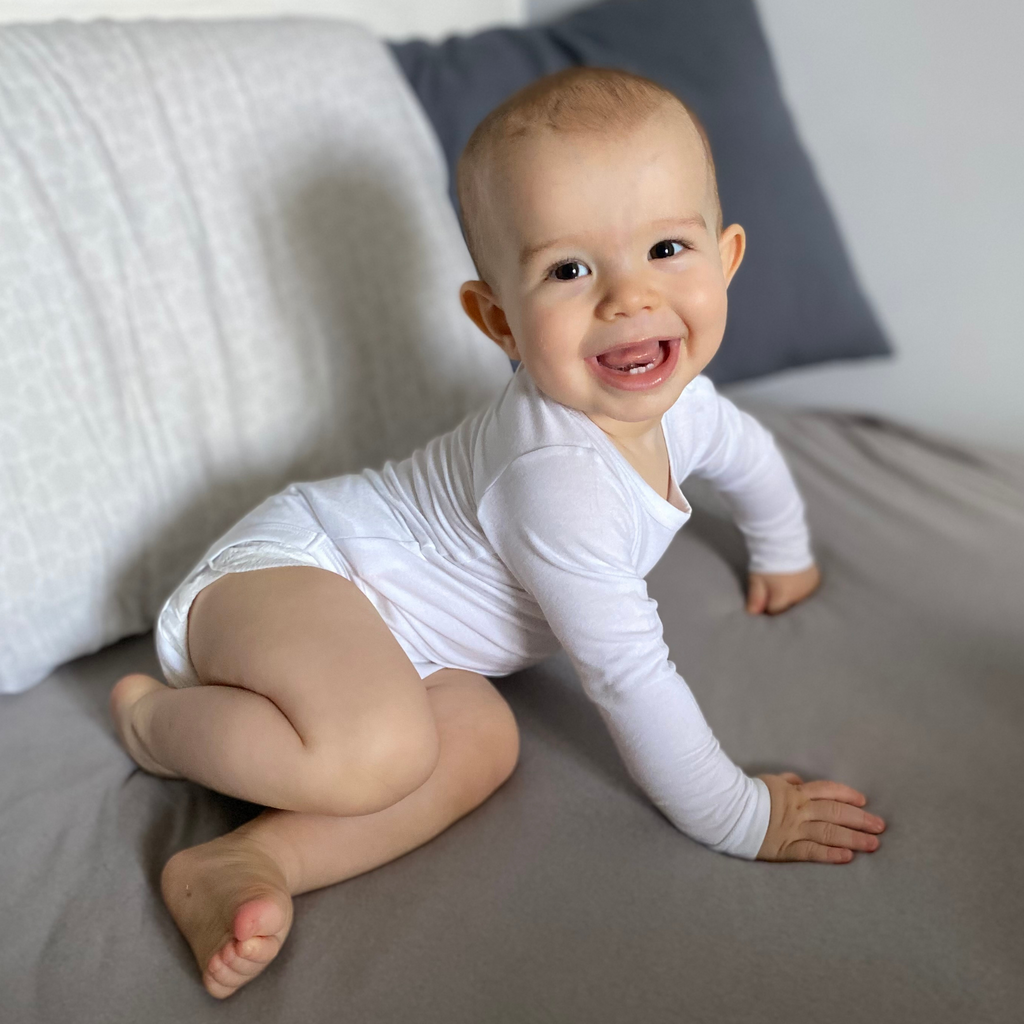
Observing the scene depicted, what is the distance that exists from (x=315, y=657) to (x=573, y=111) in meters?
0.45

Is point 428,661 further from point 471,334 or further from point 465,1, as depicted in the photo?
point 465,1

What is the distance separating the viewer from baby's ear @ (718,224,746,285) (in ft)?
2.64

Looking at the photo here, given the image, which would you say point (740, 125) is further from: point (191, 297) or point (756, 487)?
point (191, 297)

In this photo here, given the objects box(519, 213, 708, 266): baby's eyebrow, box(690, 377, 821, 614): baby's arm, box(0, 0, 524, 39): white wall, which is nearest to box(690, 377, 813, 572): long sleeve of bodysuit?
box(690, 377, 821, 614): baby's arm

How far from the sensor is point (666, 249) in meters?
0.73

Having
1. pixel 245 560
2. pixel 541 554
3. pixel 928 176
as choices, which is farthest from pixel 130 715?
pixel 928 176

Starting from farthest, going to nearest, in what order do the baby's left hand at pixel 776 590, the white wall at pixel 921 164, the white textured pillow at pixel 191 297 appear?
the white wall at pixel 921 164 < the baby's left hand at pixel 776 590 < the white textured pillow at pixel 191 297

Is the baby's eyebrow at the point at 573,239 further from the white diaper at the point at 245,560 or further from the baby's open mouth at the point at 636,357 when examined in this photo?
the white diaper at the point at 245,560

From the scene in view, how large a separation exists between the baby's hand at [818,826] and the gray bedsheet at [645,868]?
1cm

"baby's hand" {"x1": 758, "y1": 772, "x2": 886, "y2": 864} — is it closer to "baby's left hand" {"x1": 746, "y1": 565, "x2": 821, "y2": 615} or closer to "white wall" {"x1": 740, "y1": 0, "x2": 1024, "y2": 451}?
"baby's left hand" {"x1": 746, "y1": 565, "x2": 821, "y2": 615}

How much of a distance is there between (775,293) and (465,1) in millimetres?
723

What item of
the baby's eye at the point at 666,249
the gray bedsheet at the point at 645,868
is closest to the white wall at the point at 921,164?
the gray bedsheet at the point at 645,868

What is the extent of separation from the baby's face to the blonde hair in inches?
0.4

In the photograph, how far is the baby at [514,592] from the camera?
709 mm
